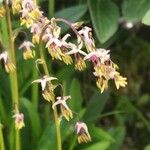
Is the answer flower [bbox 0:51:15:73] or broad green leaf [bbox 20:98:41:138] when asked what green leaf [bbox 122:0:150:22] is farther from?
flower [bbox 0:51:15:73]

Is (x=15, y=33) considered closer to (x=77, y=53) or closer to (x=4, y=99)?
(x=77, y=53)

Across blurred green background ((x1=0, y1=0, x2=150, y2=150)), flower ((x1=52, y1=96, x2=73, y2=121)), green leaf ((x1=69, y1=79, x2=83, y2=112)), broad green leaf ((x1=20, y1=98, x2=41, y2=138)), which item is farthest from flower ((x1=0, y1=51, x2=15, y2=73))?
green leaf ((x1=69, y1=79, x2=83, y2=112))

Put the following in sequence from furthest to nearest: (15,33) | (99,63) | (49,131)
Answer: (49,131)
(15,33)
(99,63)

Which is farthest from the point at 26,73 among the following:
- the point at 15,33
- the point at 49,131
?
the point at 15,33

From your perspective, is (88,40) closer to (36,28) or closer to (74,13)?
(36,28)

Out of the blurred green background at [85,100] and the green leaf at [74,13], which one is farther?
the green leaf at [74,13]

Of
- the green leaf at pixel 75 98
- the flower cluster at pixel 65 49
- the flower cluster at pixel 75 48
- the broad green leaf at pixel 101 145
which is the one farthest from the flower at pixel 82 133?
the green leaf at pixel 75 98

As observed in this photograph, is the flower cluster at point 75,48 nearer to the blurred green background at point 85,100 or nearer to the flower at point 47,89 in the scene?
the flower at point 47,89
